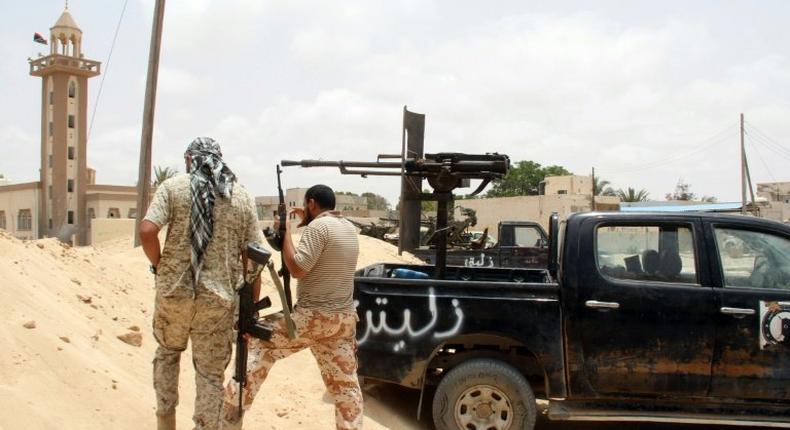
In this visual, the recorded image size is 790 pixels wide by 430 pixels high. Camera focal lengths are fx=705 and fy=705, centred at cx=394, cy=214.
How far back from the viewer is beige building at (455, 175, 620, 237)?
3869 cm

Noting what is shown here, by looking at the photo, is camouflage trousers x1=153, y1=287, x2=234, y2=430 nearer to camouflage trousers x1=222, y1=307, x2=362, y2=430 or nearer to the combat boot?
the combat boot

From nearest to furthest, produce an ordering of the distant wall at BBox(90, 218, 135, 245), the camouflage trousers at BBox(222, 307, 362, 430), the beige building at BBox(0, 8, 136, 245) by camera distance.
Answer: the camouflage trousers at BBox(222, 307, 362, 430), the distant wall at BBox(90, 218, 135, 245), the beige building at BBox(0, 8, 136, 245)

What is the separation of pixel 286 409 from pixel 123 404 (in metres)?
1.33

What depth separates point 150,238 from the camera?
3.51 meters

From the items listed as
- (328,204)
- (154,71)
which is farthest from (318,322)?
(154,71)

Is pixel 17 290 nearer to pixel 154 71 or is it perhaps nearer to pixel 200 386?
pixel 200 386

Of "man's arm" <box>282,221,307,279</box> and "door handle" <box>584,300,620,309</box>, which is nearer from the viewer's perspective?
"man's arm" <box>282,221,307,279</box>

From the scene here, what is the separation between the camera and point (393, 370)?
198 inches

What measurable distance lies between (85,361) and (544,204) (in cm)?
3598

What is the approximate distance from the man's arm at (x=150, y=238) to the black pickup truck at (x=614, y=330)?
1.89 metres

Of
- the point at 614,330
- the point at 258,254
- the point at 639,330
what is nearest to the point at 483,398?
the point at 614,330

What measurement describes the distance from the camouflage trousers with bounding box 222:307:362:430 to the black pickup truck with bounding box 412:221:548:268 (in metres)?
9.49

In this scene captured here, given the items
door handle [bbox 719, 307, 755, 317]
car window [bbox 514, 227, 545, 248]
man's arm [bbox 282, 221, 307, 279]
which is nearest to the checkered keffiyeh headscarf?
man's arm [bbox 282, 221, 307, 279]

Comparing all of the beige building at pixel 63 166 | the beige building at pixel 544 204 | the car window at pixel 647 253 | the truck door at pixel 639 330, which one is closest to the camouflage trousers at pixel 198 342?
the truck door at pixel 639 330
